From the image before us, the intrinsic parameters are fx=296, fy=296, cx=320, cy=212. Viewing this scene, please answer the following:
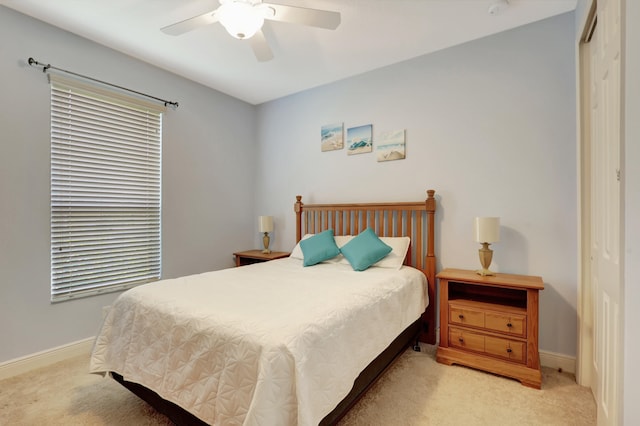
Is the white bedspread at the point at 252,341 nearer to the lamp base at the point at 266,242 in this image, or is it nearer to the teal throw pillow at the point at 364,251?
the teal throw pillow at the point at 364,251

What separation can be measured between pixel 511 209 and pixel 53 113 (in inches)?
153

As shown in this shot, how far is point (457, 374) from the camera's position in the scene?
222 cm

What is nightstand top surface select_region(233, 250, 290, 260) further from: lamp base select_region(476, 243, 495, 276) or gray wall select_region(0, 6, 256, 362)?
lamp base select_region(476, 243, 495, 276)

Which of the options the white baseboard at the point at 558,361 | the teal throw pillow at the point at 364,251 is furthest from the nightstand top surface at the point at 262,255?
the white baseboard at the point at 558,361

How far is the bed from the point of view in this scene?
1192 millimetres

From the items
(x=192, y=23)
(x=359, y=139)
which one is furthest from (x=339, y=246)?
(x=192, y=23)

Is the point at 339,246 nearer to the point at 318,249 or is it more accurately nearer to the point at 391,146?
the point at 318,249

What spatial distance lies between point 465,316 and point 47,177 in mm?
3510

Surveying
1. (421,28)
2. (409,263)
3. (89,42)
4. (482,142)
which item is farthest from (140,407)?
(421,28)

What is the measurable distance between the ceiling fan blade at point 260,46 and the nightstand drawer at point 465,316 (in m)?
2.43

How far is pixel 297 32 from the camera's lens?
2490 millimetres

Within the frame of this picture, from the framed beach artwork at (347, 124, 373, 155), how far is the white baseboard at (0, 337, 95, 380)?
312 cm

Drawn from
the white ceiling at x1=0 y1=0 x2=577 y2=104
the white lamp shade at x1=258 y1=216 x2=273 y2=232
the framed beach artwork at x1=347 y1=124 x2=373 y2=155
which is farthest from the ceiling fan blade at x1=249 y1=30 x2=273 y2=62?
the white lamp shade at x1=258 y1=216 x2=273 y2=232

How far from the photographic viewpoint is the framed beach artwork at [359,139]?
3.21 metres
